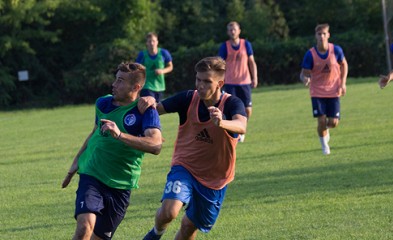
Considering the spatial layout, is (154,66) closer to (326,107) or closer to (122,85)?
(326,107)

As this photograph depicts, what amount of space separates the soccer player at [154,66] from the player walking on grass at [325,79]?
4.75m

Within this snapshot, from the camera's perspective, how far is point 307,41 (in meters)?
41.5

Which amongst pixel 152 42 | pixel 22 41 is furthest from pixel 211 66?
pixel 22 41

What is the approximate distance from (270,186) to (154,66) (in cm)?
851

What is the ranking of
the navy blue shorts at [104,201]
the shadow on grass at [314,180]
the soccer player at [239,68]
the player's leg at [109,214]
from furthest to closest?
the soccer player at [239,68] → the shadow on grass at [314,180] → the player's leg at [109,214] → the navy blue shorts at [104,201]

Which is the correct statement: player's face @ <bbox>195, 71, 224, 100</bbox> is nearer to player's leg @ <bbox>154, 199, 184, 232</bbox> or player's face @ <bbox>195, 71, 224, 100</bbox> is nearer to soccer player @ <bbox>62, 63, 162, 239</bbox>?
soccer player @ <bbox>62, 63, 162, 239</bbox>

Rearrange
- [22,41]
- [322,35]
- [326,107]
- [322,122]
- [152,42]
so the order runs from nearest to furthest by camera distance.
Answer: [322,35], [322,122], [326,107], [152,42], [22,41]

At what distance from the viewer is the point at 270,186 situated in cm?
1138

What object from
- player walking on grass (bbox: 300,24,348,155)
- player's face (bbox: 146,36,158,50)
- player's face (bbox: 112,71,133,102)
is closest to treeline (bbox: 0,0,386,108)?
player's face (bbox: 146,36,158,50)

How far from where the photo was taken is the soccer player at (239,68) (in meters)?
17.8

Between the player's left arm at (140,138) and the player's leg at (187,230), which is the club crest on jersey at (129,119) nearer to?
the player's left arm at (140,138)

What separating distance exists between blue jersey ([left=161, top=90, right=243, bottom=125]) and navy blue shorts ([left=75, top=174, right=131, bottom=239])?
0.79m

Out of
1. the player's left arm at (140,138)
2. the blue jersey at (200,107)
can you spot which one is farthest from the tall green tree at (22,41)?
the player's left arm at (140,138)

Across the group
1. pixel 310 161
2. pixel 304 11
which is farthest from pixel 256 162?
pixel 304 11
